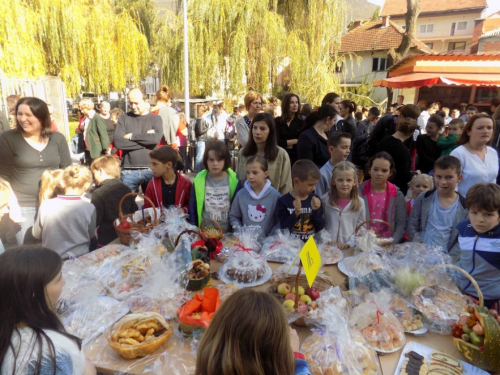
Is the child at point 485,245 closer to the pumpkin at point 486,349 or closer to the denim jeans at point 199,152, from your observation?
the pumpkin at point 486,349

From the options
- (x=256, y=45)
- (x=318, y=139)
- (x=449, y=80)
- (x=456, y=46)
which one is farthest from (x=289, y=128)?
(x=456, y=46)

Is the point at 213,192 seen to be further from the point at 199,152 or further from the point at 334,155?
the point at 199,152

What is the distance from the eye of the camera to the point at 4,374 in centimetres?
128

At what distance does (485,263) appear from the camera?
2.28 meters

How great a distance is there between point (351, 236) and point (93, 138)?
5305 millimetres

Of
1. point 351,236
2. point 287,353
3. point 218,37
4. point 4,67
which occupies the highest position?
point 218,37

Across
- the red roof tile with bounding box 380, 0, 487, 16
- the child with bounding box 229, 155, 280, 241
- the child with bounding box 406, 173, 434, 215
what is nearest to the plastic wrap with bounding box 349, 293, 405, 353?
the child with bounding box 229, 155, 280, 241

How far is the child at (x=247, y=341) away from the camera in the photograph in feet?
3.80

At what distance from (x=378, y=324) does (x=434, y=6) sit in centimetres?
5174

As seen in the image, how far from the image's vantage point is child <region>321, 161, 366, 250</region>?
118 inches

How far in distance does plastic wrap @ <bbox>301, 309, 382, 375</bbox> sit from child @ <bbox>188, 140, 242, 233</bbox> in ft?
5.66

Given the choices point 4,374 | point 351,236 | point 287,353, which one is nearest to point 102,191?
point 4,374

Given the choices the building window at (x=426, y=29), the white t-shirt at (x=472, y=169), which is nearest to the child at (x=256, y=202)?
the white t-shirt at (x=472, y=169)

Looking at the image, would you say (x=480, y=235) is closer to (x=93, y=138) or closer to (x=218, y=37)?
(x=93, y=138)
